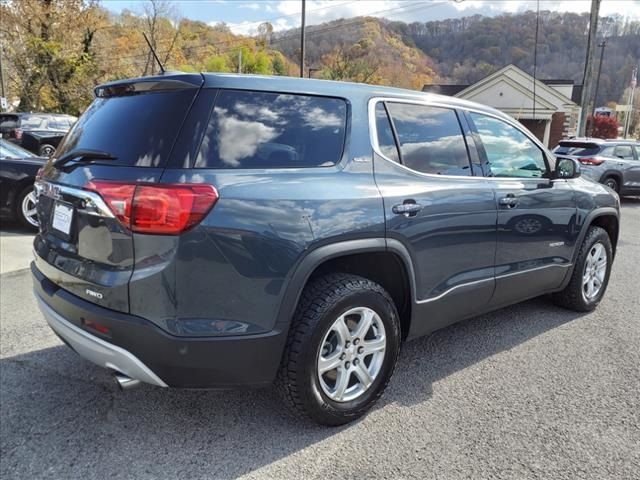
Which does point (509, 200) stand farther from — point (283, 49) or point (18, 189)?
point (283, 49)

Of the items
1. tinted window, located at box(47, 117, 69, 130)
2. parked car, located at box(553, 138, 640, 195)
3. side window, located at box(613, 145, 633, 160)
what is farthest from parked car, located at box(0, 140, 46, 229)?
side window, located at box(613, 145, 633, 160)

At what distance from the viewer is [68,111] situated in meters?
28.2

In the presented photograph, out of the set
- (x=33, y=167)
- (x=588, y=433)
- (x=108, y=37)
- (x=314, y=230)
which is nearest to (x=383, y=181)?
(x=314, y=230)

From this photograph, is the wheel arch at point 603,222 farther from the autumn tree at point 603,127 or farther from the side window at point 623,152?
the autumn tree at point 603,127

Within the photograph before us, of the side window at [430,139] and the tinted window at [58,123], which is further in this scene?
the tinted window at [58,123]

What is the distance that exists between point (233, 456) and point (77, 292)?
1.10m

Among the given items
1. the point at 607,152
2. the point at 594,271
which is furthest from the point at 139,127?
the point at 607,152

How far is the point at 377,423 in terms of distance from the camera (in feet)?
9.21

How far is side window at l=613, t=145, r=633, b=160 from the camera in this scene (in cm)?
1340

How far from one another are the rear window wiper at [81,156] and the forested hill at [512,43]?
32.3 meters

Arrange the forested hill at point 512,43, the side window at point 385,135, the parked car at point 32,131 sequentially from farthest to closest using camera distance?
the forested hill at point 512,43
the parked car at point 32,131
the side window at point 385,135

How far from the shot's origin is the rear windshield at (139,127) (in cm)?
224

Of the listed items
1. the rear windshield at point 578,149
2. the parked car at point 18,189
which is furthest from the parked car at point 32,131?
the rear windshield at point 578,149

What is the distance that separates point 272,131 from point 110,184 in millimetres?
779
